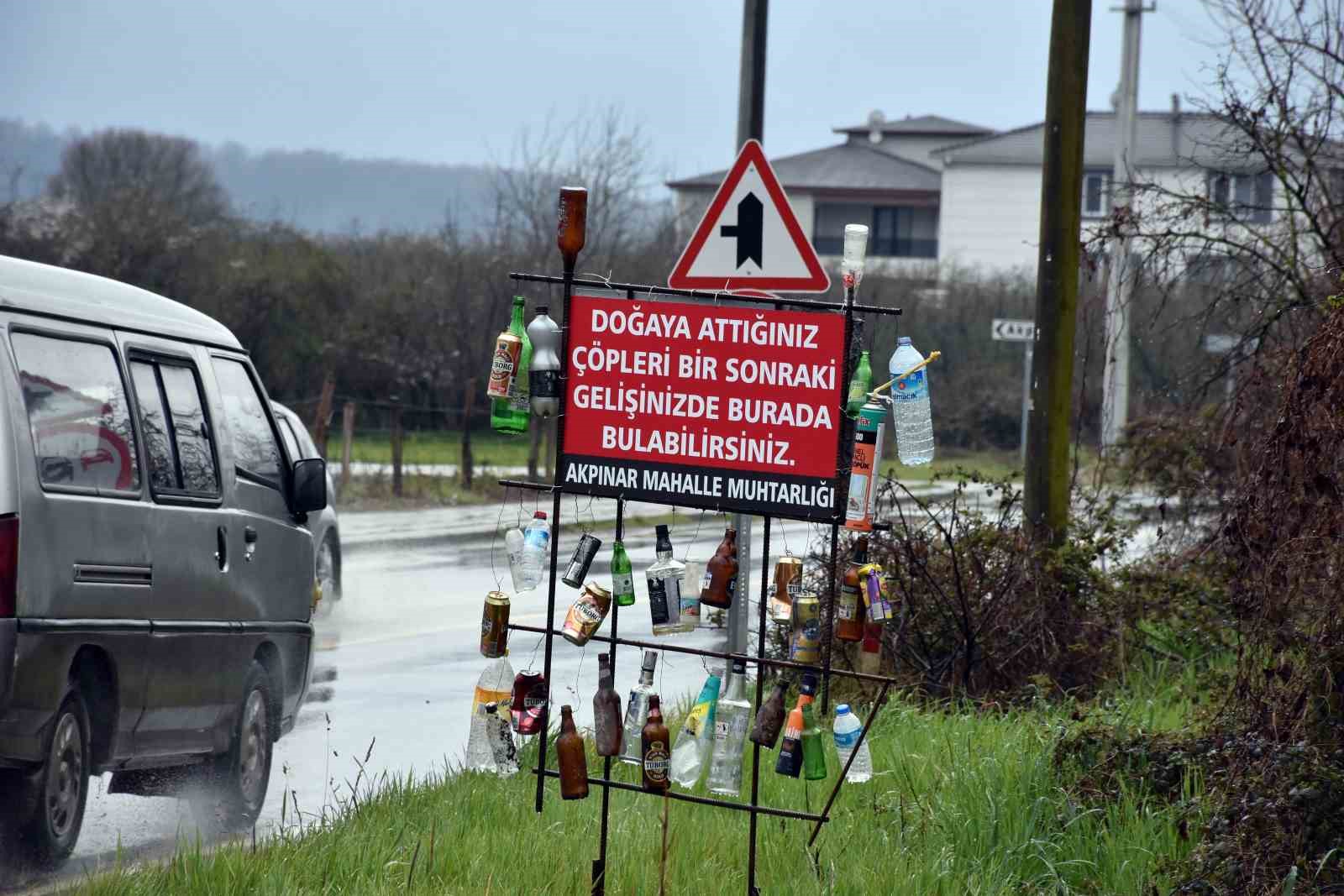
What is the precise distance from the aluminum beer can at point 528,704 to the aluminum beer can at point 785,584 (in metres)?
0.73

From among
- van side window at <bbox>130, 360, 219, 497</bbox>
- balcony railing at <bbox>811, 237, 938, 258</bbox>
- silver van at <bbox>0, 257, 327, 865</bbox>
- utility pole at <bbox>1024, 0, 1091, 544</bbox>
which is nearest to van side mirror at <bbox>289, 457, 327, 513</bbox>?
silver van at <bbox>0, 257, 327, 865</bbox>

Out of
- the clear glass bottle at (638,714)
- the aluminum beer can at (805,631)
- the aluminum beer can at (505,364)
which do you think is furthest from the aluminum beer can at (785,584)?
the aluminum beer can at (505,364)

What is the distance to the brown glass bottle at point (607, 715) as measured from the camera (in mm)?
5000

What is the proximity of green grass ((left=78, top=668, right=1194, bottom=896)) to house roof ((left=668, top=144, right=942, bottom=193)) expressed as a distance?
64107 mm

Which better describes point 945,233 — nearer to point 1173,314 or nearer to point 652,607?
point 1173,314

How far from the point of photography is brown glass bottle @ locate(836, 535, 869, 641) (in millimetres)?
5195

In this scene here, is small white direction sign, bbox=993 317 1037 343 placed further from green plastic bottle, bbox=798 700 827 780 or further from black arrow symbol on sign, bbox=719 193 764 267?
green plastic bottle, bbox=798 700 827 780

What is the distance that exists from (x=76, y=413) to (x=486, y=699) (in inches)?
74.1

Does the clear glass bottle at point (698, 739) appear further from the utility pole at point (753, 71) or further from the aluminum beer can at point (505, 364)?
the utility pole at point (753, 71)

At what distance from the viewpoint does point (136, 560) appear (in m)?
6.28

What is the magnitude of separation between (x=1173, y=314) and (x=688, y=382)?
89.3 ft

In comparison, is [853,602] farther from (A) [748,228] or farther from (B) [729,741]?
(A) [748,228]

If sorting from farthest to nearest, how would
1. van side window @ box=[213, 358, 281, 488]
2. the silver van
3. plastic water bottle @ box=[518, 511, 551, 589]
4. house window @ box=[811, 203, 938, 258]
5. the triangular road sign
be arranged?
house window @ box=[811, 203, 938, 258], van side window @ box=[213, 358, 281, 488], the triangular road sign, the silver van, plastic water bottle @ box=[518, 511, 551, 589]

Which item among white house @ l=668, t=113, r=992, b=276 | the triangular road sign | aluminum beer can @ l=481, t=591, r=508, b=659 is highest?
white house @ l=668, t=113, r=992, b=276
